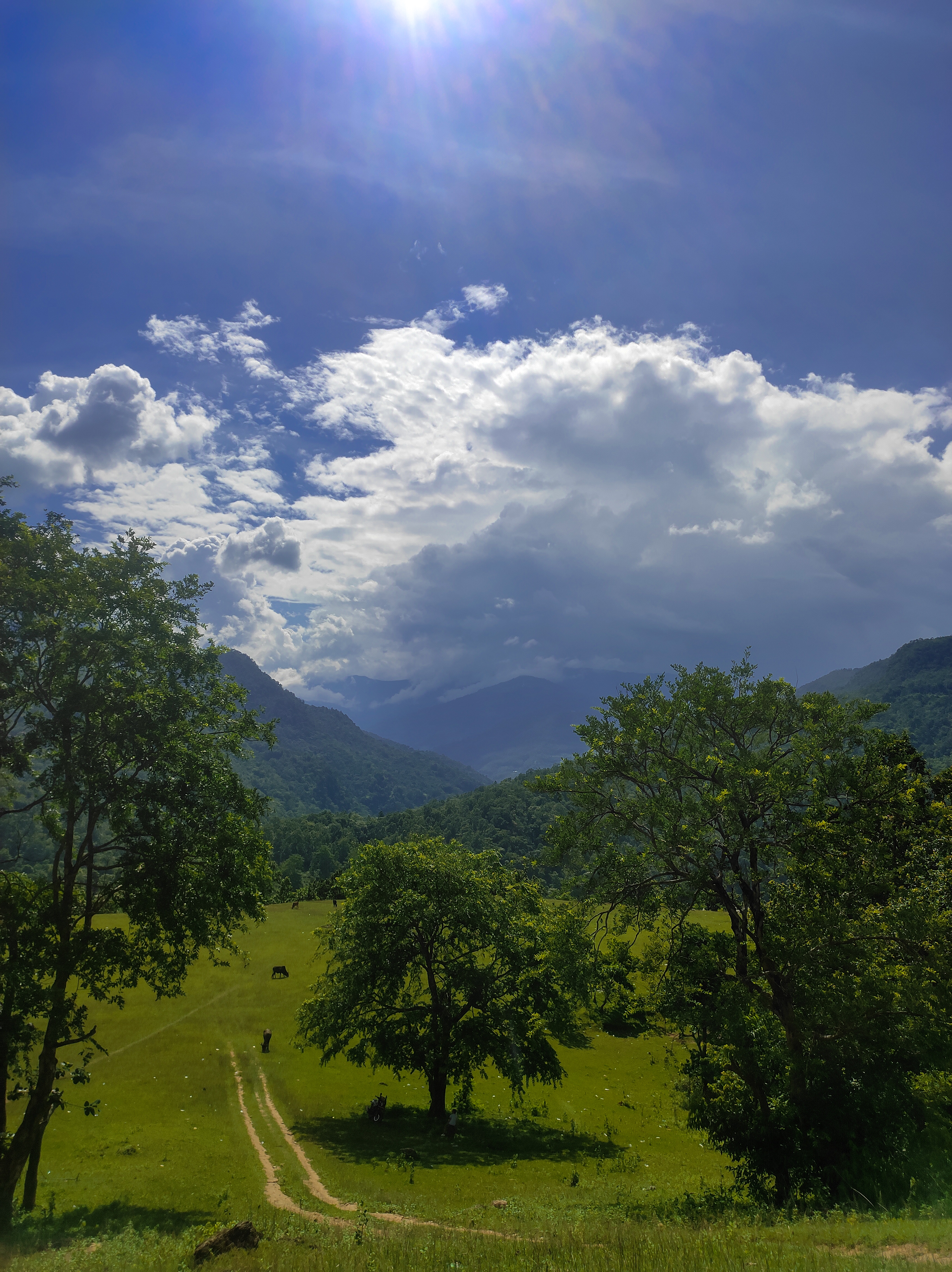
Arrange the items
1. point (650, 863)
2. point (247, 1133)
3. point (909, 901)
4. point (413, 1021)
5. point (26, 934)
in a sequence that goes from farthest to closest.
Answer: point (413, 1021) < point (247, 1133) < point (650, 863) < point (26, 934) < point (909, 901)

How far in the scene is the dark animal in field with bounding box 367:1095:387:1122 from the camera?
34375mm

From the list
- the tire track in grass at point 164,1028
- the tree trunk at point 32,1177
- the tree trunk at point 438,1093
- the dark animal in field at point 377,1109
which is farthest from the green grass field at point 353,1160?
the tree trunk at point 32,1177

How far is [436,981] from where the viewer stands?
3650 centimetres

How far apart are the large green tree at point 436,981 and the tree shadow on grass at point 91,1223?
1486cm

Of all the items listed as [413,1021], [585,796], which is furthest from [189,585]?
[413,1021]

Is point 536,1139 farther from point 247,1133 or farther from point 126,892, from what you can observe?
point 126,892

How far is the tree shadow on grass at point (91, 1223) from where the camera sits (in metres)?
15.0

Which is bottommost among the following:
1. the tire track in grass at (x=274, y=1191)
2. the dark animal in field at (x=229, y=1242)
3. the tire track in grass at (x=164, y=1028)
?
the tire track in grass at (x=164, y=1028)

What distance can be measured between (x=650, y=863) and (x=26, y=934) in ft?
60.2

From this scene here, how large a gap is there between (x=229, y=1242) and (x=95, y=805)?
11641 mm

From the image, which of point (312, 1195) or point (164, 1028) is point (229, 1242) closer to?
point (312, 1195)

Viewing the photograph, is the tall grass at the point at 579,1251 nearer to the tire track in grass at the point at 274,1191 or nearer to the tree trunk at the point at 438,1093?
the tire track in grass at the point at 274,1191

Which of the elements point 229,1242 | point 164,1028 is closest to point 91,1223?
point 229,1242

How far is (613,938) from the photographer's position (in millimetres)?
21562
